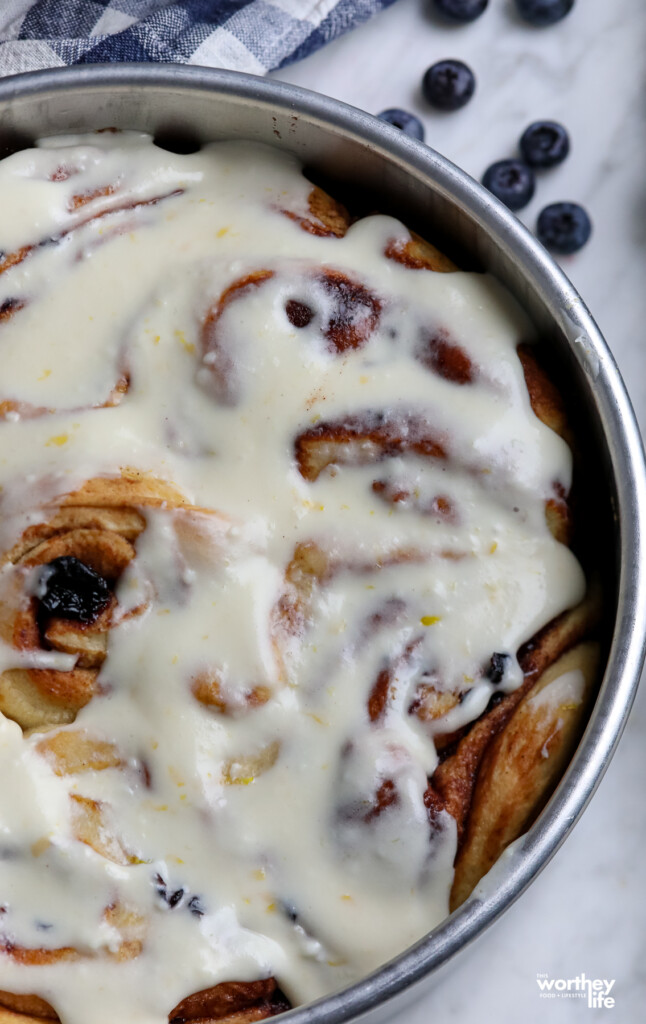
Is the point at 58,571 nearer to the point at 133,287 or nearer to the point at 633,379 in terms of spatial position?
the point at 133,287

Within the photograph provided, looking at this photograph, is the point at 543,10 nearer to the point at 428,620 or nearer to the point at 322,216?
the point at 322,216

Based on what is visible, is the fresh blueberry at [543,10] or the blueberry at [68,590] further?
Answer: the fresh blueberry at [543,10]

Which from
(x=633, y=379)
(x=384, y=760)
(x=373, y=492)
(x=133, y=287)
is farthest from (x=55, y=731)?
(x=633, y=379)

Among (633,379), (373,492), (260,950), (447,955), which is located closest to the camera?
(447,955)

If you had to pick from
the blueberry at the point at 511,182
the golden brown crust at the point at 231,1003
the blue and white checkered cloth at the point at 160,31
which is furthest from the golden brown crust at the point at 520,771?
the blue and white checkered cloth at the point at 160,31

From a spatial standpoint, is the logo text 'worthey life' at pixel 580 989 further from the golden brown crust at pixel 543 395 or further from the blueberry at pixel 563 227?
the blueberry at pixel 563 227
